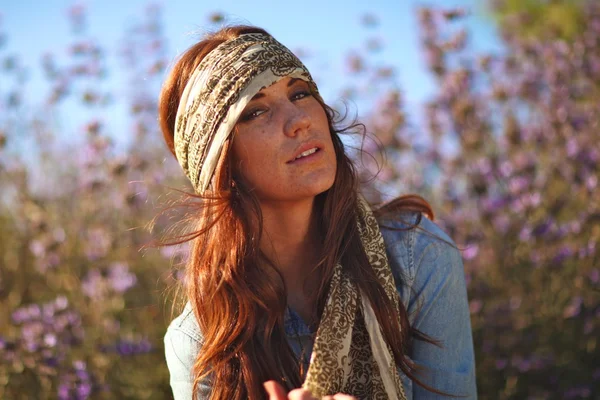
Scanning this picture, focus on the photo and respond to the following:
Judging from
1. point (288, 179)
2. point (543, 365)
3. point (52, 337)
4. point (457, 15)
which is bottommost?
point (543, 365)

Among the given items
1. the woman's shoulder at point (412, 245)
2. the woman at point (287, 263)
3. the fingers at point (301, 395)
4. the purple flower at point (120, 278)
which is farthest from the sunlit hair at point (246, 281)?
the purple flower at point (120, 278)

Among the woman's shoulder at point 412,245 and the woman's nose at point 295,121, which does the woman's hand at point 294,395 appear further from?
the woman's nose at point 295,121

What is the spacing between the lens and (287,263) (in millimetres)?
2242

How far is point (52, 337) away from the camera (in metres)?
3.02

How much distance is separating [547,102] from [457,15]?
0.74 meters

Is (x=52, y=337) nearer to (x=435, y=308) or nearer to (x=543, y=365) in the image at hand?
(x=435, y=308)

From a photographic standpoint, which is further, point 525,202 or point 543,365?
point 525,202

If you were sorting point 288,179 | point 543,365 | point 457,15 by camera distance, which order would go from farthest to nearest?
point 457,15
point 543,365
point 288,179

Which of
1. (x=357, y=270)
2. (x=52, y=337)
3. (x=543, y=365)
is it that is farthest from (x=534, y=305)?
(x=52, y=337)

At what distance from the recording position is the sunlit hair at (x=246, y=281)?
2041 mm

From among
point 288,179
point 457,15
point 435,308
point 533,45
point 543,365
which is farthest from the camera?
point 533,45

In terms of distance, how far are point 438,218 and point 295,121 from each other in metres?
1.69

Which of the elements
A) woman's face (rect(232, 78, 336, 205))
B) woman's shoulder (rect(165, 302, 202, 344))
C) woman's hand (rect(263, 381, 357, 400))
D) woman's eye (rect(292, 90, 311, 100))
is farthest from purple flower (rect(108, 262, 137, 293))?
woman's hand (rect(263, 381, 357, 400))

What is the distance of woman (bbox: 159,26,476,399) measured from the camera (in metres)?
2.01
